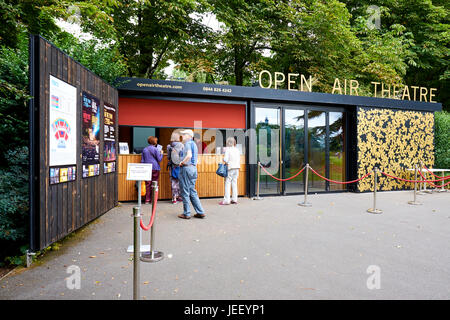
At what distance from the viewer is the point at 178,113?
8812mm

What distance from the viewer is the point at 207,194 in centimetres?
909

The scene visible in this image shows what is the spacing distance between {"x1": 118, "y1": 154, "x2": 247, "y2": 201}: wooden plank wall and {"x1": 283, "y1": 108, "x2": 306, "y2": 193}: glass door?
1.58 meters

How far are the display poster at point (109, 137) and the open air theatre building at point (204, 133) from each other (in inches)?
0.9

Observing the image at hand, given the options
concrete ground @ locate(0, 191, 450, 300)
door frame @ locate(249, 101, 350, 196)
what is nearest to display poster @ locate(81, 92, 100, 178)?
concrete ground @ locate(0, 191, 450, 300)

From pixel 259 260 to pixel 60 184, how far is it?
3.08 m

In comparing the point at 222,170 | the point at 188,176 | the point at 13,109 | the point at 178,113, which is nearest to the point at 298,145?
the point at 222,170

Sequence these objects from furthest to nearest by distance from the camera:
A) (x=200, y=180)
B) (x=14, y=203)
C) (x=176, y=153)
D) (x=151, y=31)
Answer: (x=151, y=31) → (x=200, y=180) → (x=176, y=153) → (x=14, y=203)

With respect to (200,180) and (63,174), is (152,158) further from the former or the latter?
(63,174)

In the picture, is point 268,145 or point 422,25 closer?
point 268,145

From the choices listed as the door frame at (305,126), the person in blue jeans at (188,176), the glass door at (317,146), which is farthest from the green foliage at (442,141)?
the person in blue jeans at (188,176)

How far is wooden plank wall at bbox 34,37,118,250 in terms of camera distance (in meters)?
3.80

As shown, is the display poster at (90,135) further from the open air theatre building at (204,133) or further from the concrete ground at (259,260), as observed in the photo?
the concrete ground at (259,260)

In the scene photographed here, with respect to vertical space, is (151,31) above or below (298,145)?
above
